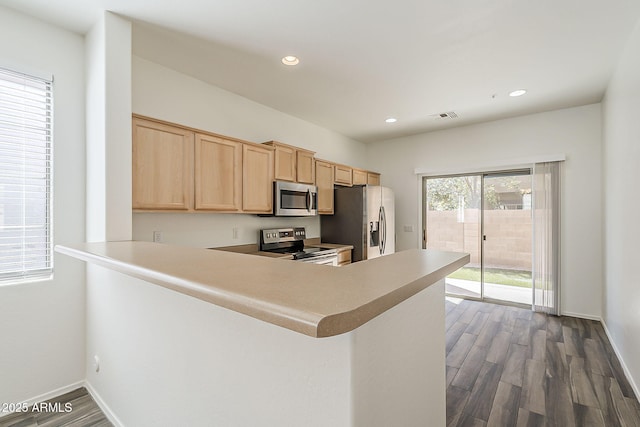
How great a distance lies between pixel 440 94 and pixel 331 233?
2.45 meters

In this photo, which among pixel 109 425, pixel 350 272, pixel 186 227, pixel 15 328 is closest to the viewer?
pixel 350 272

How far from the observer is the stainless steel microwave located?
11.4 feet

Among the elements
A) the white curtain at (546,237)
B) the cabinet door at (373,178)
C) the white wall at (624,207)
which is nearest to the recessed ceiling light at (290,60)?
the white wall at (624,207)

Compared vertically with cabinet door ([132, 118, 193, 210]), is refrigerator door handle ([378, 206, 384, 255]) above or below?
below

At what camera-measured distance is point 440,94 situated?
3414 millimetres

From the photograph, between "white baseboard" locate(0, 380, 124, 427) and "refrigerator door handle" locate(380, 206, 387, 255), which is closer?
"white baseboard" locate(0, 380, 124, 427)

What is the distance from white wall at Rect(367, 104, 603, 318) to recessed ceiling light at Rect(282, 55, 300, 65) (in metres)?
3.18

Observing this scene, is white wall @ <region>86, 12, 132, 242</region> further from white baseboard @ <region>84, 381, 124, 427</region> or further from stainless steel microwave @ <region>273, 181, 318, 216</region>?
stainless steel microwave @ <region>273, 181, 318, 216</region>

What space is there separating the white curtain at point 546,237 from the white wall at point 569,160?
4.3 inches

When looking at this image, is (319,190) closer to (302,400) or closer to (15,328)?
(15,328)

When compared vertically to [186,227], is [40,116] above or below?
above

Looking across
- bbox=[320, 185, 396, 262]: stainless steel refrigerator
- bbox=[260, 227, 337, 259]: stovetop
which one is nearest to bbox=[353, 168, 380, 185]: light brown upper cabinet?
bbox=[320, 185, 396, 262]: stainless steel refrigerator

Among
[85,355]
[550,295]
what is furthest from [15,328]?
[550,295]

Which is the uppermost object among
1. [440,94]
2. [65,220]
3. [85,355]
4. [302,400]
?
[440,94]
